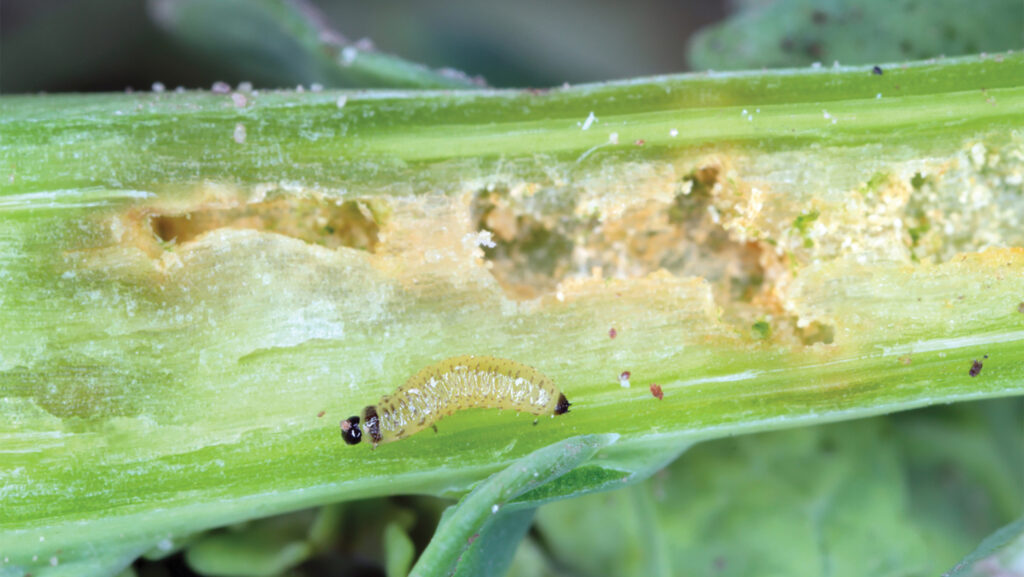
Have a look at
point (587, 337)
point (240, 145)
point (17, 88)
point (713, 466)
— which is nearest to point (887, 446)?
point (713, 466)

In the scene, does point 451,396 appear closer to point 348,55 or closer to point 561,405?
point 561,405

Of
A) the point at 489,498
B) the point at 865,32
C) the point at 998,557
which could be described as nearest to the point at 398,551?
the point at 489,498

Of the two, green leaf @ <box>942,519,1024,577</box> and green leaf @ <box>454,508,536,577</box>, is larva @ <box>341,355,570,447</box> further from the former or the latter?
green leaf @ <box>942,519,1024,577</box>

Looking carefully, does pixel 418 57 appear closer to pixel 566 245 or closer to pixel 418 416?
pixel 566 245

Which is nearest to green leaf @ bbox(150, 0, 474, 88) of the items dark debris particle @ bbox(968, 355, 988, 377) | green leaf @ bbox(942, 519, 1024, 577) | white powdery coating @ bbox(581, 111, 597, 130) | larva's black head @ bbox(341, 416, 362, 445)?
white powdery coating @ bbox(581, 111, 597, 130)

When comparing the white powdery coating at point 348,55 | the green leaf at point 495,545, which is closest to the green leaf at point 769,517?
the green leaf at point 495,545

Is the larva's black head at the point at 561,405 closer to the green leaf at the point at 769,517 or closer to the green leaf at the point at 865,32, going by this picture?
the green leaf at the point at 769,517
